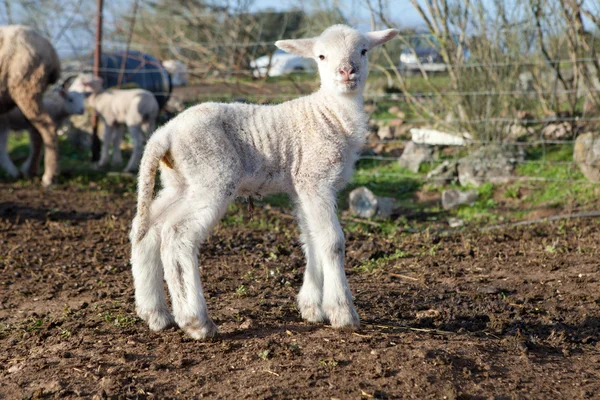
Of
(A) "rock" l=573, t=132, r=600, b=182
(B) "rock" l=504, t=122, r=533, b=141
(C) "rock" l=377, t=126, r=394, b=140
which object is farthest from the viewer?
(C) "rock" l=377, t=126, r=394, b=140

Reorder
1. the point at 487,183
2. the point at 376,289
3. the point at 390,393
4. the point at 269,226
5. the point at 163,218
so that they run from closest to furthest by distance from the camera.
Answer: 1. the point at 390,393
2. the point at 163,218
3. the point at 376,289
4. the point at 269,226
5. the point at 487,183

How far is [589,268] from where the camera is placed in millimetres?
5797

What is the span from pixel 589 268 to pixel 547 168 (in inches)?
151

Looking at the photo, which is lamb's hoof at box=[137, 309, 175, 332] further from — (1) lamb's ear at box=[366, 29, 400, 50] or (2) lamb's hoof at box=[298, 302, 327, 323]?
(1) lamb's ear at box=[366, 29, 400, 50]

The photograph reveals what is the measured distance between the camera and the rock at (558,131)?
32.6 feet

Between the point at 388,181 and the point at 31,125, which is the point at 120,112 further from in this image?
the point at 388,181

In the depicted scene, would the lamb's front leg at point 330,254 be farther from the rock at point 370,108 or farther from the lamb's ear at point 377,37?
the rock at point 370,108

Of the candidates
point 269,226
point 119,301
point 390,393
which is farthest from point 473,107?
point 390,393

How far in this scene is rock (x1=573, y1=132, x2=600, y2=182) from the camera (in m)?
8.63

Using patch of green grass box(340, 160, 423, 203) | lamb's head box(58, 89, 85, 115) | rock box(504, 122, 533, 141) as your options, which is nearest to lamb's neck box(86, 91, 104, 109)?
lamb's head box(58, 89, 85, 115)

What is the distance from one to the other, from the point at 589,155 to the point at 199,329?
6246 mm

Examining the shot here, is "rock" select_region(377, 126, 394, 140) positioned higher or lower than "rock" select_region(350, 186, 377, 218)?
higher

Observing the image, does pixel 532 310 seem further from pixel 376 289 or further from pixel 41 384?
pixel 41 384

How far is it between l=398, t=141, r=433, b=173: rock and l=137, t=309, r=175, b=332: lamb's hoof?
6.35 meters
